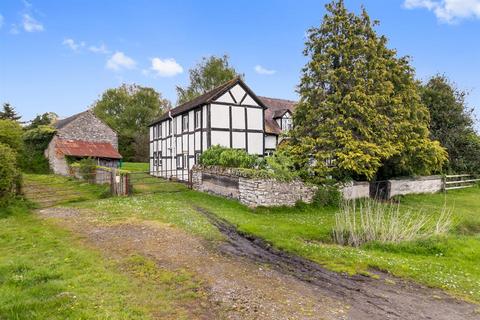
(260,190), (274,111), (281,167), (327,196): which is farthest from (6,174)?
(274,111)

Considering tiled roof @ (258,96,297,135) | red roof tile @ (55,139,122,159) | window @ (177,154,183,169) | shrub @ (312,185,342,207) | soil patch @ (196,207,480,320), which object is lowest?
soil patch @ (196,207,480,320)

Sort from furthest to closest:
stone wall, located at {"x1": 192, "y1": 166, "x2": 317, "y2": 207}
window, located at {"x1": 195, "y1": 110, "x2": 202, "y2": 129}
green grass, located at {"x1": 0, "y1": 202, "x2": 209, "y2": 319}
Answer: window, located at {"x1": 195, "y1": 110, "x2": 202, "y2": 129} → stone wall, located at {"x1": 192, "y1": 166, "x2": 317, "y2": 207} → green grass, located at {"x1": 0, "y1": 202, "x2": 209, "y2": 319}

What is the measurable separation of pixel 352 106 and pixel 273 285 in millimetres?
13234

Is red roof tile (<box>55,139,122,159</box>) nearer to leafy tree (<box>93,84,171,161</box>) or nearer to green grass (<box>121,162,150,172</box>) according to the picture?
green grass (<box>121,162,150,172</box>)

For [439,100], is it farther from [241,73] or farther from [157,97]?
[157,97]

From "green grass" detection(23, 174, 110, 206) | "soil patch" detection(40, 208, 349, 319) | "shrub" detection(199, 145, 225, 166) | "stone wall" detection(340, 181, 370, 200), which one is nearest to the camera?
"soil patch" detection(40, 208, 349, 319)

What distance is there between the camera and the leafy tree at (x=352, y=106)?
56.5ft

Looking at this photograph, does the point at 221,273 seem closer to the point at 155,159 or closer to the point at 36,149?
the point at 155,159

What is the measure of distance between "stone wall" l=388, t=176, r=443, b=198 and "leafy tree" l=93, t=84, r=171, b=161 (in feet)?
142

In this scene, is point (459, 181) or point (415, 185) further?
point (459, 181)

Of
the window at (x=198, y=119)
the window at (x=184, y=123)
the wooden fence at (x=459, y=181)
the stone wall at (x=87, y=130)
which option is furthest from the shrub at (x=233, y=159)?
the stone wall at (x=87, y=130)

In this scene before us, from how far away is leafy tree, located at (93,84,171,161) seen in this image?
187ft

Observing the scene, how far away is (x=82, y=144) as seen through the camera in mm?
30609

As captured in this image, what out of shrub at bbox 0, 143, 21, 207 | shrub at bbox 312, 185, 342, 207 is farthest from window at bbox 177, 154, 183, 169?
shrub at bbox 312, 185, 342, 207
